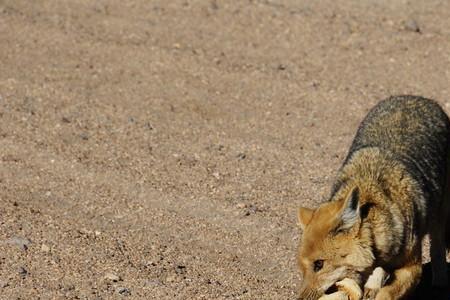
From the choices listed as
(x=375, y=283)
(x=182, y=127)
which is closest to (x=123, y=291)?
(x=375, y=283)

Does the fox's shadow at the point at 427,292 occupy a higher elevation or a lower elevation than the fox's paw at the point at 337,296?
lower

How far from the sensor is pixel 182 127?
42.5 feet

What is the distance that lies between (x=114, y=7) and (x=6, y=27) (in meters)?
1.84

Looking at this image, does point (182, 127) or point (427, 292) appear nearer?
point (427, 292)

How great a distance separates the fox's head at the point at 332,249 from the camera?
8.24 metres

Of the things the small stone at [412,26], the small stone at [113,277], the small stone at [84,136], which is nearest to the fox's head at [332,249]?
the small stone at [113,277]

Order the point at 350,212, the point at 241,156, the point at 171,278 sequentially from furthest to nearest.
Answer: the point at 241,156 < the point at 171,278 < the point at 350,212

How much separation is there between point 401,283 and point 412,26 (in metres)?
8.30

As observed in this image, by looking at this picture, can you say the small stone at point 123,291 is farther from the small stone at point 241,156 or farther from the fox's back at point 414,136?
the small stone at point 241,156

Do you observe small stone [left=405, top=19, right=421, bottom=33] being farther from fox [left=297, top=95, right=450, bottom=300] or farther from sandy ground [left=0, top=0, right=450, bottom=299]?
fox [left=297, top=95, right=450, bottom=300]

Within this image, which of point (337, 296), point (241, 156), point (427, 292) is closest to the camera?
point (337, 296)

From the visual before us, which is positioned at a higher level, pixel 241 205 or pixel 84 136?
pixel 241 205

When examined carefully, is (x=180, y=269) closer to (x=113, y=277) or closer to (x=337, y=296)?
(x=113, y=277)

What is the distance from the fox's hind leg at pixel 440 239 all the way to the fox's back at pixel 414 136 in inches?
7.5
